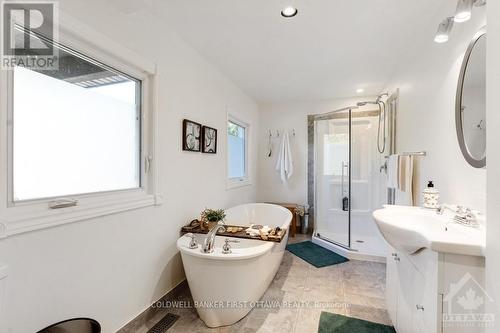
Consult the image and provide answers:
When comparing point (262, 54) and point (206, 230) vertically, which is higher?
point (262, 54)

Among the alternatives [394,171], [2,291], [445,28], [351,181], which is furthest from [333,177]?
[2,291]

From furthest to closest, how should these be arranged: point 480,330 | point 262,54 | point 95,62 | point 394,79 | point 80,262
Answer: point 394,79
point 262,54
point 95,62
point 80,262
point 480,330

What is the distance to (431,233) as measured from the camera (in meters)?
1.08

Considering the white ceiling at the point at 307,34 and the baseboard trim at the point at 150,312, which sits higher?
the white ceiling at the point at 307,34

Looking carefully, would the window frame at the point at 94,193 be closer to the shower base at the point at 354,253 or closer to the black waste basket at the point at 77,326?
the black waste basket at the point at 77,326

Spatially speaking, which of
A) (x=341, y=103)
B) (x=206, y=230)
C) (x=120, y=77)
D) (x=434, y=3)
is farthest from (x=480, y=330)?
(x=341, y=103)

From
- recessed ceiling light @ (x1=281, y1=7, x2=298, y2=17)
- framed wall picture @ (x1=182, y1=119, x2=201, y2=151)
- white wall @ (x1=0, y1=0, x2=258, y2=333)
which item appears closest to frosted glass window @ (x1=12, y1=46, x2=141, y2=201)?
white wall @ (x1=0, y1=0, x2=258, y2=333)

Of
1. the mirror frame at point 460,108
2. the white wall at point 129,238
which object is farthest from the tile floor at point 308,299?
the mirror frame at point 460,108

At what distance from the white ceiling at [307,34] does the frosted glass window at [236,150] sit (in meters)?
0.85

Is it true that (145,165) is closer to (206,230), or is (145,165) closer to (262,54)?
(206,230)

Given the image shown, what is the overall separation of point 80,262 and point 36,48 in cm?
123

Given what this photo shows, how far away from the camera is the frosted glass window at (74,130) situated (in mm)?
1158

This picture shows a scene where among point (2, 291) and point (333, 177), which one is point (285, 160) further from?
point (2, 291)

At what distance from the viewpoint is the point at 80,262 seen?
4.36 ft
